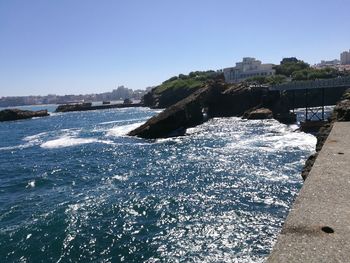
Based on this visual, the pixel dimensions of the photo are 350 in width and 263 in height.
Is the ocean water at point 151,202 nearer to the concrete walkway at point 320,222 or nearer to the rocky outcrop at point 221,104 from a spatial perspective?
the concrete walkway at point 320,222

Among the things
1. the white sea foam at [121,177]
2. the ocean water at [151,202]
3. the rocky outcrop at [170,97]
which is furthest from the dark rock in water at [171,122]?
the rocky outcrop at [170,97]

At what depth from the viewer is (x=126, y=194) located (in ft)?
84.6

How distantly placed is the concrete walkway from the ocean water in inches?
244

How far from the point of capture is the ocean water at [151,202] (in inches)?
656

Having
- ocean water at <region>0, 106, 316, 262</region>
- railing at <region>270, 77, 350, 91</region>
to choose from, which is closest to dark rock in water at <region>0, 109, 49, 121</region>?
ocean water at <region>0, 106, 316, 262</region>

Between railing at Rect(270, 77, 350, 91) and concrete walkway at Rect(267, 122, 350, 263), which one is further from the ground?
railing at Rect(270, 77, 350, 91)

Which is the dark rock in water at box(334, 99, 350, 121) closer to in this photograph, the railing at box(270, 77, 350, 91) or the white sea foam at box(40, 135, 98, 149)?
the railing at box(270, 77, 350, 91)

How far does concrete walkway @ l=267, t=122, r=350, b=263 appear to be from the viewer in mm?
6340

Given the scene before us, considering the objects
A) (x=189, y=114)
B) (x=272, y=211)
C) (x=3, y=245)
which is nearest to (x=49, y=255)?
(x=3, y=245)

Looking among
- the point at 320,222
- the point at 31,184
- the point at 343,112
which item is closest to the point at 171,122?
the point at 31,184

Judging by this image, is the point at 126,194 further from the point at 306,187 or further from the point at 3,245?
the point at 306,187

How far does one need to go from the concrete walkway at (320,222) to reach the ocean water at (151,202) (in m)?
6.21

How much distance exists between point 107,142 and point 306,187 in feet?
159

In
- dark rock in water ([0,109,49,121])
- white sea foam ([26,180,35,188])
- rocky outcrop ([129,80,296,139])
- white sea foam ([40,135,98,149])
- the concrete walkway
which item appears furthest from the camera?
dark rock in water ([0,109,49,121])
